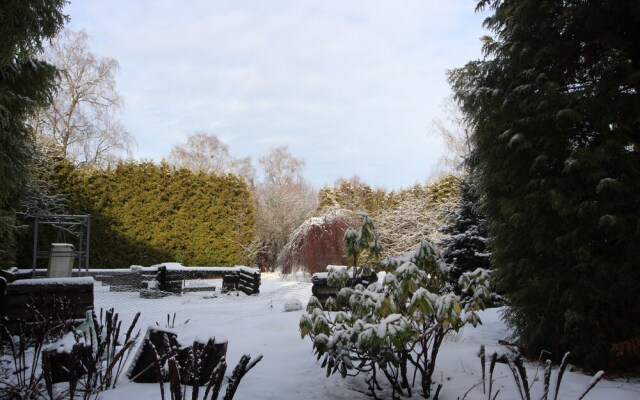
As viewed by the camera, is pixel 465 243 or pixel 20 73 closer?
pixel 20 73

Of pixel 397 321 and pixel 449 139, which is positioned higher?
pixel 449 139

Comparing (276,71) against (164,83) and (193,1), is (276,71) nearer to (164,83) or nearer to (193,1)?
(164,83)

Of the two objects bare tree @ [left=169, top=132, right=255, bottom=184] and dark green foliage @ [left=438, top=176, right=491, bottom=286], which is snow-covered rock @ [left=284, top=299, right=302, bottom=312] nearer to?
dark green foliage @ [left=438, top=176, right=491, bottom=286]

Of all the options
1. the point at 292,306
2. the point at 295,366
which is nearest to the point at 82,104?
the point at 292,306

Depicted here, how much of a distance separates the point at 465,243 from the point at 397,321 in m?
4.79

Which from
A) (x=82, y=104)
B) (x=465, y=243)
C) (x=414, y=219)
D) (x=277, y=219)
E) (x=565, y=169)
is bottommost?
(x=465, y=243)

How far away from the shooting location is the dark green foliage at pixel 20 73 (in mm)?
2412

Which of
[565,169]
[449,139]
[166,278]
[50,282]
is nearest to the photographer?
[565,169]

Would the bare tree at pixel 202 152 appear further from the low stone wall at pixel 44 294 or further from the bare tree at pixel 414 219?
the low stone wall at pixel 44 294

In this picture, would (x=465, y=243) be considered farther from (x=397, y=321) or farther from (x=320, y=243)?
(x=397, y=321)

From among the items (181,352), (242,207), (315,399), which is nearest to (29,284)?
(181,352)

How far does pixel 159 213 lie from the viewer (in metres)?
12.3

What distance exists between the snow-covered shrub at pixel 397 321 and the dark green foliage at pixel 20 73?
8.02ft

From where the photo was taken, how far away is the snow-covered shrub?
2459mm
